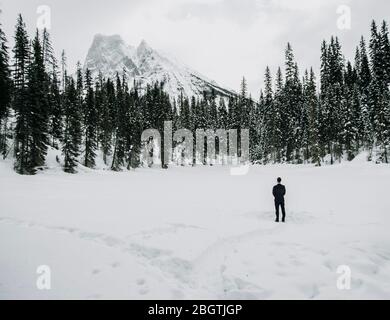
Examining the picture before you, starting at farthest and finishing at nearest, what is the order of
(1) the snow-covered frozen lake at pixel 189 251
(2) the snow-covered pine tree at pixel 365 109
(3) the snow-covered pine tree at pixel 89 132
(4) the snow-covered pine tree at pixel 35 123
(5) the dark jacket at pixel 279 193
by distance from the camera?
(2) the snow-covered pine tree at pixel 365 109, (3) the snow-covered pine tree at pixel 89 132, (4) the snow-covered pine tree at pixel 35 123, (5) the dark jacket at pixel 279 193, (1) the snow-covered frozen lake at pixel 189 251

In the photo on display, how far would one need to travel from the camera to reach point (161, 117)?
243ft

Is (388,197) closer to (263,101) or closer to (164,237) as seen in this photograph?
(164,237)

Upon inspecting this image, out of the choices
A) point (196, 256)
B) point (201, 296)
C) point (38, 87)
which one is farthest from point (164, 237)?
point (38, 87)

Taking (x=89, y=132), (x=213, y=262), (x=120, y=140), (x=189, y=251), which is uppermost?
(x=89, y=132)

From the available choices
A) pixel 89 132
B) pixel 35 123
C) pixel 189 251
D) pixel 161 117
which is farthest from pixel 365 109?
pixel 189 251

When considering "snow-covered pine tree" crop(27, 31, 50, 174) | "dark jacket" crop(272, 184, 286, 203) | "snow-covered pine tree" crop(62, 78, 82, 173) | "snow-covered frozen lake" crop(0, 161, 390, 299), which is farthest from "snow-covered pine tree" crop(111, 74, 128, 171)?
"dark jacket" crop(272, 184, 286, 203)

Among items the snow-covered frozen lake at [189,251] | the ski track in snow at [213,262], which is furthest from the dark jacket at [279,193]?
the ski track in snow at [213,262]

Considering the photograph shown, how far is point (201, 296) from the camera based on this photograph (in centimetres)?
622

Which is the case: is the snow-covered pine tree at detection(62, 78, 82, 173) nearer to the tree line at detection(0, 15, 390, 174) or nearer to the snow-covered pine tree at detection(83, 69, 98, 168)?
the tree line at detection(0, 15, 390, 174)

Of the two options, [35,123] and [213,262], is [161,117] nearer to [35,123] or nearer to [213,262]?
[35,123]

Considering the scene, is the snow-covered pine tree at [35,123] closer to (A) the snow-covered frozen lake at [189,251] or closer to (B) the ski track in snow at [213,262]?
(A) the snow-covered frozen lake at [189,251]

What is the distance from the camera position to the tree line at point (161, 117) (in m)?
34.9

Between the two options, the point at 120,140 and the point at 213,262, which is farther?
the point at 120,140

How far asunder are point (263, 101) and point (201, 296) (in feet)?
304
